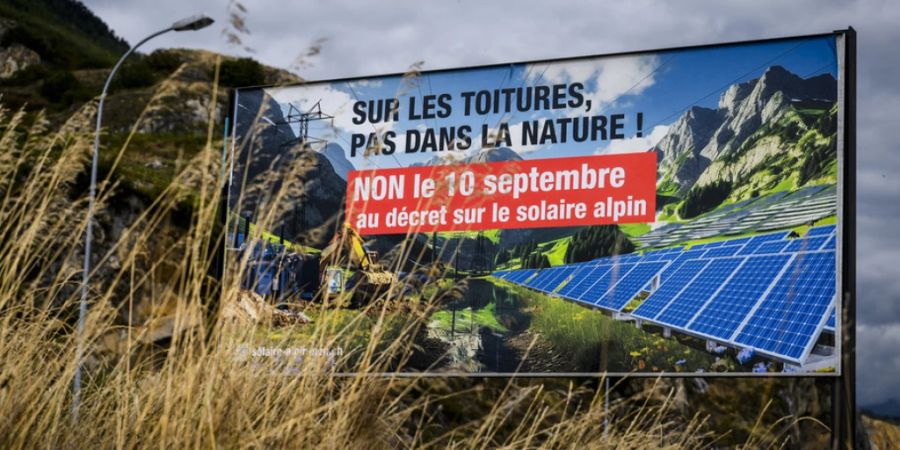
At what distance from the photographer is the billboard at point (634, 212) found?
10.2 m

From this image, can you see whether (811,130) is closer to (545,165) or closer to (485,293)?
(545,165)

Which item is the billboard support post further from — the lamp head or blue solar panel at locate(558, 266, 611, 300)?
the lamp head

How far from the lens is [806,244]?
10242 mm

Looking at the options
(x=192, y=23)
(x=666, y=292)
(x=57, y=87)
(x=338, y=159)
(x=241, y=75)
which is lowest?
(x=666, y=292)

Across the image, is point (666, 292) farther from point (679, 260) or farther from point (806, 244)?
point (806, 244)

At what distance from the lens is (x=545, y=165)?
11367mm

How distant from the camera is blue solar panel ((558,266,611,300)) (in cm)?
1092

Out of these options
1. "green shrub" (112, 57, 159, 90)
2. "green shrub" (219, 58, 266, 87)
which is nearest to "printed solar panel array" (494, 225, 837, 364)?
"green shrub" (219, 58, 266, 87)

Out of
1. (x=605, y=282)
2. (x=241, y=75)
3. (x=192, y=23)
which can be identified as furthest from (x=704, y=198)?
(x=241, y=75)

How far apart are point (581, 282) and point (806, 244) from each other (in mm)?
2330

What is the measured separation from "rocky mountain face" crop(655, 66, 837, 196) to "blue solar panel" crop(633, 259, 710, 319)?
32.1 inches

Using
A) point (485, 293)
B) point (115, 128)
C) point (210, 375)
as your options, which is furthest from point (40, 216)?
point (115, 128)

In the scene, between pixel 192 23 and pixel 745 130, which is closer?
pixel 192 23

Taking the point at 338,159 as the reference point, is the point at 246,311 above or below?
below
